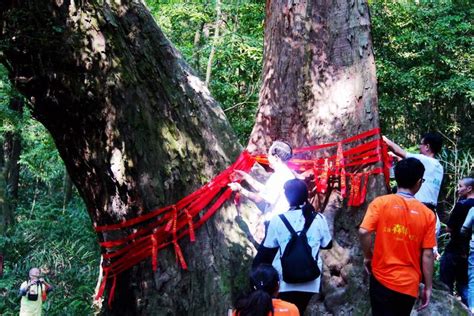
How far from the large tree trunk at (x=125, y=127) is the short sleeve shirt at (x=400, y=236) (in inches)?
54.8

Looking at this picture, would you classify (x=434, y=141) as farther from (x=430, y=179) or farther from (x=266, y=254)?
(x=266, y=254)

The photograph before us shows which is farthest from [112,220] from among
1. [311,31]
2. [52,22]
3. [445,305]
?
[445,305]

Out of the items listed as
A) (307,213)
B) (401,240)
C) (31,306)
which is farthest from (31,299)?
(401,240)

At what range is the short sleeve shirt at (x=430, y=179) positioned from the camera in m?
5.11

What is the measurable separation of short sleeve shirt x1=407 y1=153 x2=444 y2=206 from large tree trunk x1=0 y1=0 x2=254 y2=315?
177cm

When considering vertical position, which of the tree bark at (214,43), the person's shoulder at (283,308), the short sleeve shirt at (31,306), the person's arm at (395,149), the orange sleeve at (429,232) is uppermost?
the tree bark at (214,43)

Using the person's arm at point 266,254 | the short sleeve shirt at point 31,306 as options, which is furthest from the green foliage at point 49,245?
the person's arm at point 266,254

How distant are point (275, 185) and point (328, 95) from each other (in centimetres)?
110

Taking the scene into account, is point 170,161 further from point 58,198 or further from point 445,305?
point 58,198

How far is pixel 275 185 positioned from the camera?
14.8 feet

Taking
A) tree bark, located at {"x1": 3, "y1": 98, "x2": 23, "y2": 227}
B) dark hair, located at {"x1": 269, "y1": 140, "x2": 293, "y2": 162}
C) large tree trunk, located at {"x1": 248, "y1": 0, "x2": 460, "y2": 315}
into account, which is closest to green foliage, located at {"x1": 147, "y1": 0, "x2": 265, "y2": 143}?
large tree trunk, located at {"x1": 248, "y1": 0, "x2": 460, "y2": 315}

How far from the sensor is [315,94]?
5.14 metres

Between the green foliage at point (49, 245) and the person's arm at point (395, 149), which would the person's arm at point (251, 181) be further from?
the green foliage at point (49, 245)

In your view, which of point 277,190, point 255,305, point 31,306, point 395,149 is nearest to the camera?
point 255,305
